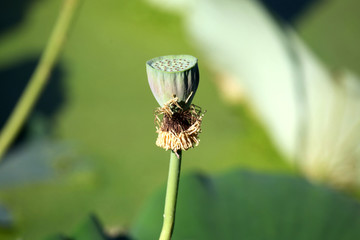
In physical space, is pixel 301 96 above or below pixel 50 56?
above

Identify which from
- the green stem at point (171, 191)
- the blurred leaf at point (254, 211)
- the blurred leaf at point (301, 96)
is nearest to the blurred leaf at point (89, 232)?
the blurred leaf at point (254, 211)

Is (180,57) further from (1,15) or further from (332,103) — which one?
(1,15)

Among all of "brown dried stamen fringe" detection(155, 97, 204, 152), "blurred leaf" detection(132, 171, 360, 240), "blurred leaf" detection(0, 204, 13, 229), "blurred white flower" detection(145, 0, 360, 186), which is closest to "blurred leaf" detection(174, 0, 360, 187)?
"blurred white flower" detection(145, 0, 360, 186)

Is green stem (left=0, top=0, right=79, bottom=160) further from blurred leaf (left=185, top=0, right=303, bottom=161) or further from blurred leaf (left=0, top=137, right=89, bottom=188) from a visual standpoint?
blurred leaf (left=185, top=0, right=303, bottom=161)

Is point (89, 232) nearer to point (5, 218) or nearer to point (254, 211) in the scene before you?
point (254, 211)

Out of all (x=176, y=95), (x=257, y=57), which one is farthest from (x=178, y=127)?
(x=257, y=57)
